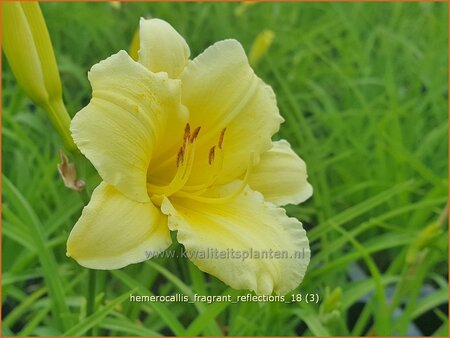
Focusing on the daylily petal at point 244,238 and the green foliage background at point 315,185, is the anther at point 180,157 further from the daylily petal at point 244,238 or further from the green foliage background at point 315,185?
the green foliage background at point 315,185

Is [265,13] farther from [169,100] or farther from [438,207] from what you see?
[169,100]

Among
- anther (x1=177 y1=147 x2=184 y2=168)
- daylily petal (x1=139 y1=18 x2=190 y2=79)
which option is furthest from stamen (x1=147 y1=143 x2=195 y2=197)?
daylily petal (x1=139 y1=18 x2=190 y2=79)

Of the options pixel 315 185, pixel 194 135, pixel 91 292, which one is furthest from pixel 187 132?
pixel 315 185

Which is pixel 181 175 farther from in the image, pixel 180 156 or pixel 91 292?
pixel 91 292

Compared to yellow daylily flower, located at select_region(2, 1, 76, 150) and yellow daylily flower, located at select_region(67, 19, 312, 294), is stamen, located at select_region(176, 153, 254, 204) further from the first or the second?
yellow daylily flower, located at select_region(2, 1, 76, 150)

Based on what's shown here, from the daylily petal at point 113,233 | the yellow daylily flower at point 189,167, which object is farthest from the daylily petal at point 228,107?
the daylily petal at point 113,233
